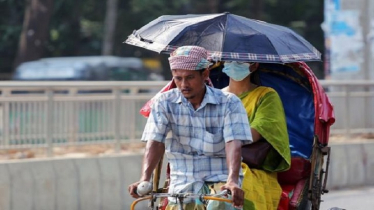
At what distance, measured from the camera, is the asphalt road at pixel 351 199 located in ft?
35.2

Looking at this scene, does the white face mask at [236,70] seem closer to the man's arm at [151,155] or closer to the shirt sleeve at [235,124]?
the shirt sleeve at [235,124]

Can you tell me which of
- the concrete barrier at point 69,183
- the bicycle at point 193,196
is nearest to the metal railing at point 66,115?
Result: the concrete barrier at point 69,183

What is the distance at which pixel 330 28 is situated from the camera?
15.9 metres

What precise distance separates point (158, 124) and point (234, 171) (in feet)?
1.55

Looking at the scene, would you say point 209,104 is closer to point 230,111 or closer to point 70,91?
point 230,111

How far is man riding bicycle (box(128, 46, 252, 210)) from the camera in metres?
4.57

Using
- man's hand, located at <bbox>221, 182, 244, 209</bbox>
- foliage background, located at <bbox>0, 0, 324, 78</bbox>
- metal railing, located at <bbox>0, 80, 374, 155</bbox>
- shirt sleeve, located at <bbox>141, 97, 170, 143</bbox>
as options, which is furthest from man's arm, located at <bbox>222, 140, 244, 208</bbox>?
foliage background, located at <bbox>0, 0, 324, 78</bbox>

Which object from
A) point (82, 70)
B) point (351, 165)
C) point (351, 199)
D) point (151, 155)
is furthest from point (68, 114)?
point (82, 70)

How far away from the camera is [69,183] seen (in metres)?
9.48

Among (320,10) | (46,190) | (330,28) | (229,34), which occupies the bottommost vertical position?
(46,190)

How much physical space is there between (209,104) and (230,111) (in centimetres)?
11

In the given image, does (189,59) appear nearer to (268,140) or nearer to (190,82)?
(190,82)

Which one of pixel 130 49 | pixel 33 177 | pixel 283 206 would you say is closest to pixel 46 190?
pixel 33 177

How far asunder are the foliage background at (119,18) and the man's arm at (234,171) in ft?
100.0
